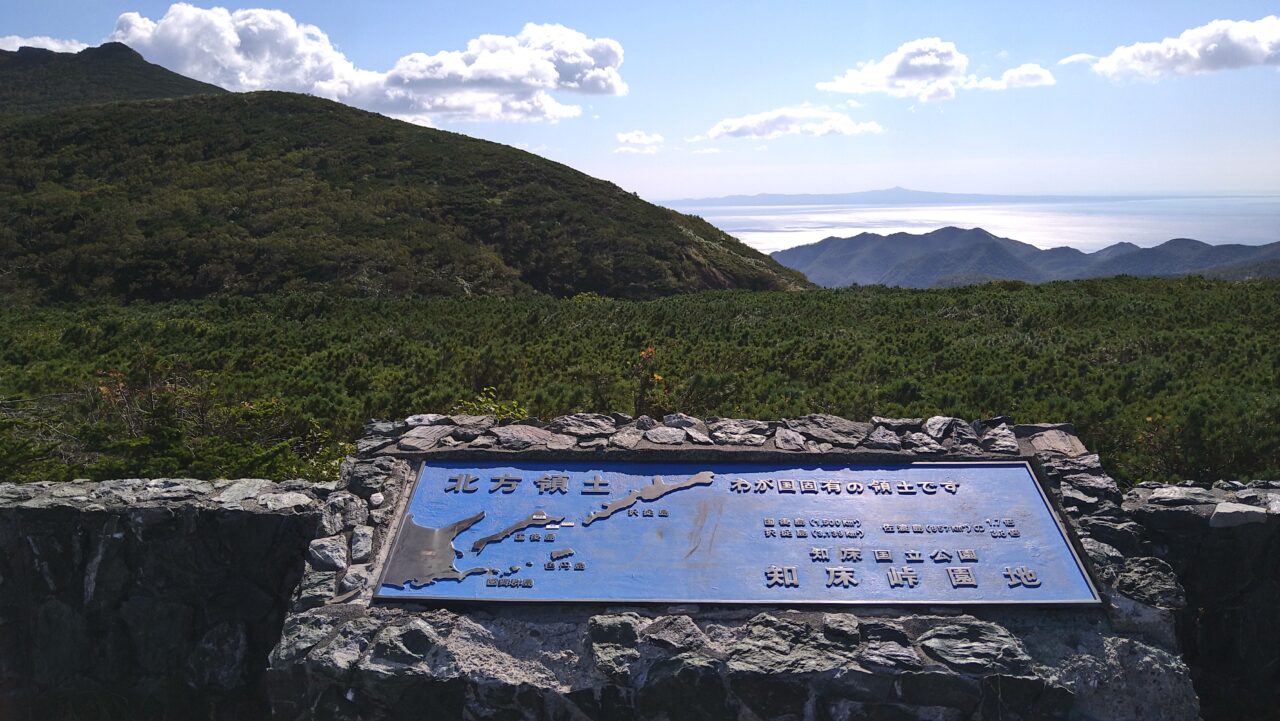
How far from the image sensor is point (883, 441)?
5.88 m

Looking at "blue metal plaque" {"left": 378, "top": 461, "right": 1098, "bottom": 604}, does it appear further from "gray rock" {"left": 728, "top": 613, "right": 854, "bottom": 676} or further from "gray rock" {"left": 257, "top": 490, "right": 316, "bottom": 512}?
"gray rock" {"left": 257, "top": 490, "right": 316, "bottom": 512}

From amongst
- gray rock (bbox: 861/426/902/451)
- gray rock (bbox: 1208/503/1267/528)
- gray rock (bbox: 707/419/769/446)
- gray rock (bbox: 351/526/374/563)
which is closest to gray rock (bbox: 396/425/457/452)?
gray rock (bbox: 351/526/374/563)

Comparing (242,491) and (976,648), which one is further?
(242,491)

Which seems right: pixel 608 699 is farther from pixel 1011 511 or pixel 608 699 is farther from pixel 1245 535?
pixel 1245 535

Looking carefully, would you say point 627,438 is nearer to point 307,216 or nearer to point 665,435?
point 665,435

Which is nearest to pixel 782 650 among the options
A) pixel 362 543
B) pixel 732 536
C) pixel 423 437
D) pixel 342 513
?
pixel 732 536

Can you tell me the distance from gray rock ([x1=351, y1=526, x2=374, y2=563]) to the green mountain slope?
20.0 metres

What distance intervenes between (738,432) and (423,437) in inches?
91.1

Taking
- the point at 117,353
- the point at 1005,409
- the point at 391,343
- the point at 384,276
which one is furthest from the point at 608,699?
the point at 384,276

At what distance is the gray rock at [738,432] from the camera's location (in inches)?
235

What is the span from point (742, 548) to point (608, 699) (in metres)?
1.15

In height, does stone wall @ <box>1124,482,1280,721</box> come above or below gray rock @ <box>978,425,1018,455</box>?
below

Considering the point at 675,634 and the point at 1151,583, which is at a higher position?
the point at 1151,583

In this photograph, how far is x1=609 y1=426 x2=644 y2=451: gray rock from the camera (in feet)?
19.4
